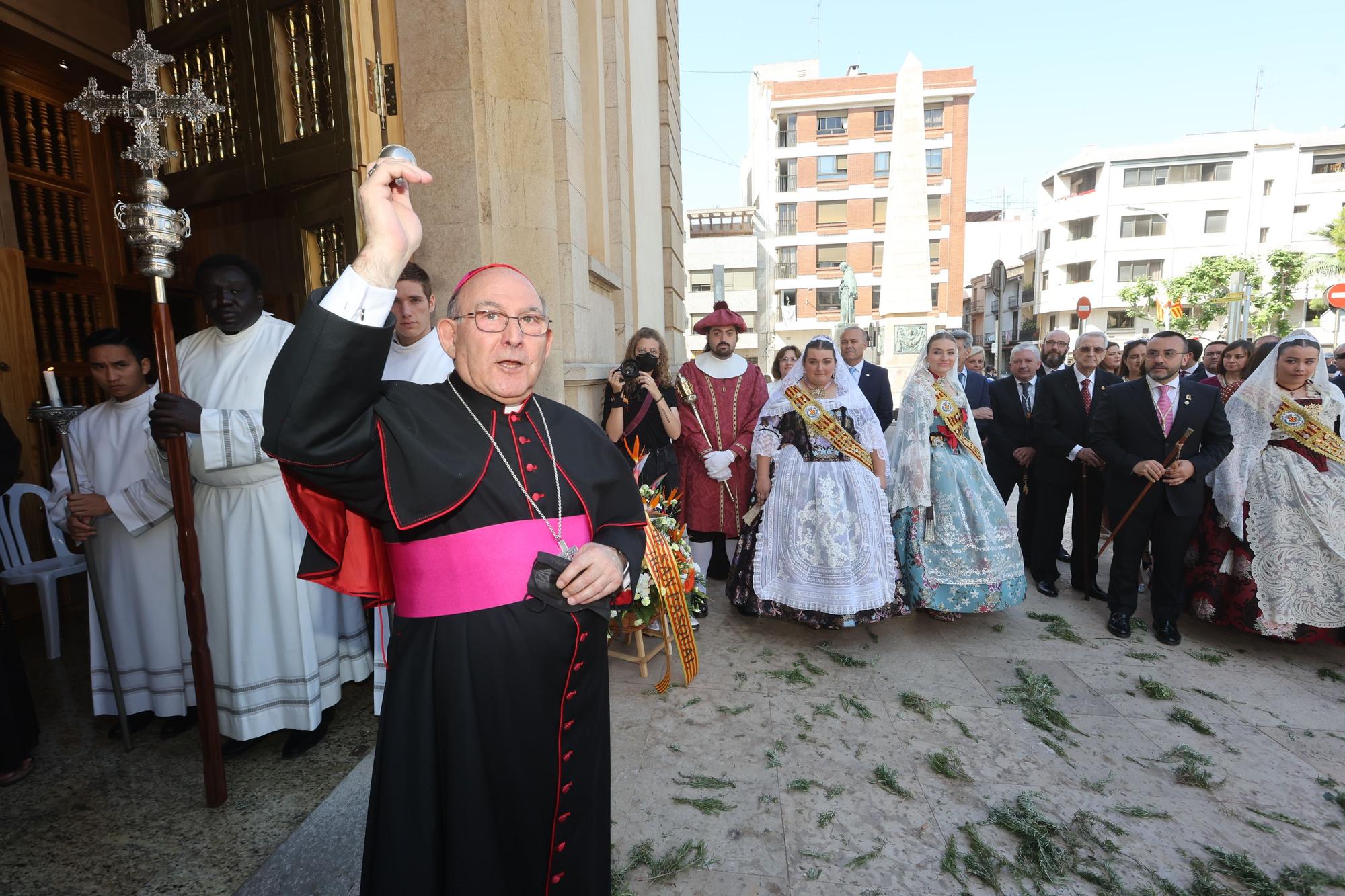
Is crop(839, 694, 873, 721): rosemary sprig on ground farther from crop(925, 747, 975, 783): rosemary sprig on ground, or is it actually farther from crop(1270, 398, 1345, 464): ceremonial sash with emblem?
crop(1270, 398, 1345, 464): ceremonial sash with emblem

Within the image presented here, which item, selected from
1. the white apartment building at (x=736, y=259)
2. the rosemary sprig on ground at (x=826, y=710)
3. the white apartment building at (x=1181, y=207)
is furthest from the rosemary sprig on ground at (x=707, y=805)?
the white apartment building at (x=1181, y=207)

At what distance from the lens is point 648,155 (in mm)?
7844

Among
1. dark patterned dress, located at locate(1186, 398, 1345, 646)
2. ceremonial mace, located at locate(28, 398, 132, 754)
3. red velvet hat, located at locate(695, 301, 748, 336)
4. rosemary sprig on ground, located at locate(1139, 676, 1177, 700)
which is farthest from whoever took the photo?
red velvet hat, located at locate(695, 301, 748, 336)

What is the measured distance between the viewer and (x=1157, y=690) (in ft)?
12.2

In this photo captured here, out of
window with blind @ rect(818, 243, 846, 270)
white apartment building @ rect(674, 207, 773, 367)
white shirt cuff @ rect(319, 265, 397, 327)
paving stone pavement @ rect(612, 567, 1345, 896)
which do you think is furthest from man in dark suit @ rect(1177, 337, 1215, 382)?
window with blind @ rect(818, 243, 846, 270)

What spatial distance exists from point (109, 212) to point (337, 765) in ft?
18.5

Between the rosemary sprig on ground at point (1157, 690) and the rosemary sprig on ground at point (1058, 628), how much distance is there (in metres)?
0.62

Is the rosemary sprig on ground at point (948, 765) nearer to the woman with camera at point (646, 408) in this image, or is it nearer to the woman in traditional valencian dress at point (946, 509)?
the woman in traditional valencian dress at point (946, 509)

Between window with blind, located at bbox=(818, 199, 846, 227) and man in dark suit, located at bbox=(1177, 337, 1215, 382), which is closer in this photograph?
man in dark suit, located at bbox=(1177, 337, 1215, 382)

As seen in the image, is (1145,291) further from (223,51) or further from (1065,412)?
(223,51)

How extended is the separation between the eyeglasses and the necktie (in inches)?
188

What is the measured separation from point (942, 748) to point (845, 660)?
1029 millimetres

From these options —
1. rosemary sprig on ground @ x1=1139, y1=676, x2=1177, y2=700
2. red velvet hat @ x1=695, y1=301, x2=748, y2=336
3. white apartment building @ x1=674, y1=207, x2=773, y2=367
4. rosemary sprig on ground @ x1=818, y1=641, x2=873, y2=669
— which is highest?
white apartment building @ x1=674, y1=207, x2=773, y2=367

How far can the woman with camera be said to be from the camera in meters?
4.73
